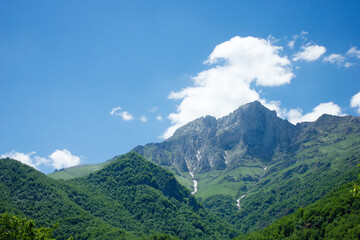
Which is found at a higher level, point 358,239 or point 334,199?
point 334,199

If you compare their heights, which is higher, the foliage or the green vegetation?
the foliage

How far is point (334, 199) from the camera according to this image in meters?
163

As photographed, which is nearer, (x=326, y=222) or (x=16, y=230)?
(x=16, y=230)

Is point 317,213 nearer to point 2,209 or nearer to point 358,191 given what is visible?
point 358,191

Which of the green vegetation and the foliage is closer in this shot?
the foliage

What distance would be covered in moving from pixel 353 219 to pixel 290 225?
134 feet

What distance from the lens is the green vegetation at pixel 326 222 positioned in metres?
128

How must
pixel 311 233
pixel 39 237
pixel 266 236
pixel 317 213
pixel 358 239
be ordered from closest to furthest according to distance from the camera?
pixel 39 237 → pixel 358 239 → pixel 311 233 → pixel 317 213 → pixel 266 236

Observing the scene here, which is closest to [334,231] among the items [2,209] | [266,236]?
[266,236]

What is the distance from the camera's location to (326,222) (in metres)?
A: 145

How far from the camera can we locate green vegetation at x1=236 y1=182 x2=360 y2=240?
128 meters

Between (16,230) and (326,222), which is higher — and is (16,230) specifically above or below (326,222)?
above

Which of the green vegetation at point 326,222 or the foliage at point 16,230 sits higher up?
the foliage at point 16,230

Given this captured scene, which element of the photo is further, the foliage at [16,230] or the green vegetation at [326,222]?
the green vegetation at [326,222]
